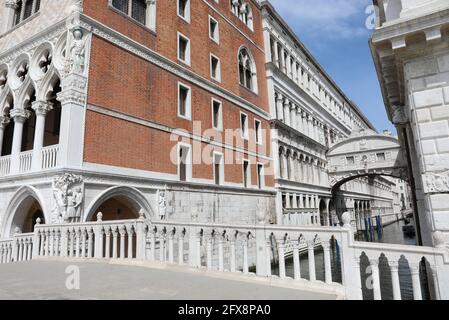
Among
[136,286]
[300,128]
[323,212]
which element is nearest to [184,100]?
[136,286]

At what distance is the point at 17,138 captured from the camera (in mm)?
12391

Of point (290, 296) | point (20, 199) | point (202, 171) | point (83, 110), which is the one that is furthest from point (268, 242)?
point (202, 171)

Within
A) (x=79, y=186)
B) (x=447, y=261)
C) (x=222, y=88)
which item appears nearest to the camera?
(x=447, y=261)

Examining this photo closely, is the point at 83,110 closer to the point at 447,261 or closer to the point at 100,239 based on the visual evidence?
the point at 100,239

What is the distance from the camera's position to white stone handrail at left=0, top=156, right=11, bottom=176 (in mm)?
12258

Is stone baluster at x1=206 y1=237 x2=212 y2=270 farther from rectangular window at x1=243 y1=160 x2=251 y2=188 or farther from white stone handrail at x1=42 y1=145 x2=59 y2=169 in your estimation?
rectangular window at x1=243 y1=160 x2=251 y2=188

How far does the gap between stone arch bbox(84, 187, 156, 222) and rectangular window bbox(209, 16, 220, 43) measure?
11944mm

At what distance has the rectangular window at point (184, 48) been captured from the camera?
662 inches

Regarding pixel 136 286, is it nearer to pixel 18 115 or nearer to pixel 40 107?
pixel 40 107

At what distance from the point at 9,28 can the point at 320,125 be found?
30.7 meters

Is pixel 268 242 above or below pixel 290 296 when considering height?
above

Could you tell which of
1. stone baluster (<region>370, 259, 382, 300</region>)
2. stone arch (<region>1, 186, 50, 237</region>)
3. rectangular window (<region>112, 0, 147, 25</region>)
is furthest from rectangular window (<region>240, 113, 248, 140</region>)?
stone baluster (<region>370, 259, 382, 300</region>)

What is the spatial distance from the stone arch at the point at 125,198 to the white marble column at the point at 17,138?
3.56 m
